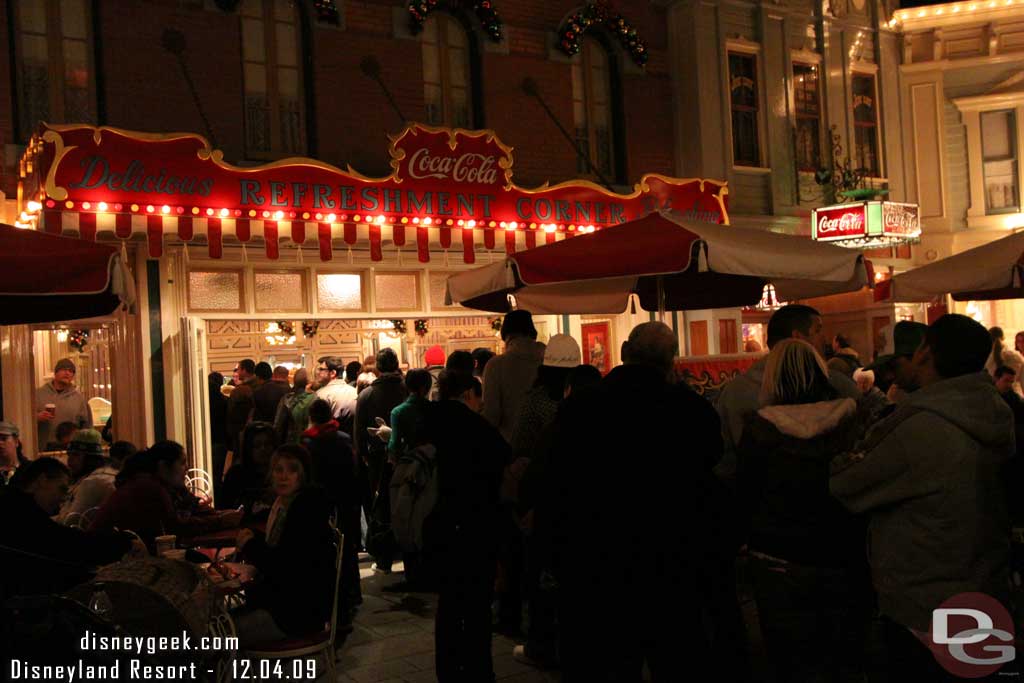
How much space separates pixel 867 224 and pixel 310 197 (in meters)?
8.56

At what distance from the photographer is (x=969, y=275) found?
693 cm

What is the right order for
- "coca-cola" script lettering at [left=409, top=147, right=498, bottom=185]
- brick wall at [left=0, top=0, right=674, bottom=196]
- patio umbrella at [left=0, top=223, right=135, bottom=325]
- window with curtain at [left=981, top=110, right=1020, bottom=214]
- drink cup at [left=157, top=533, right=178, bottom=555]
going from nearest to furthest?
A: patio umbrella at [left=0, top=223, right=135, bottom=325], drink cup at [left=157, top=533, right=178, bottom=555], "coca-cola" script lettering at [left=409, top=147, right=498, bottom=185], brick wall at [left=0, top=0, right=674, bottom=196], window with curtain at [left=981, top=110, right=1020, bottom=214]

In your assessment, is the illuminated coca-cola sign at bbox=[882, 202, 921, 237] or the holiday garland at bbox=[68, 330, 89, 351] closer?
the holiday garland at bbox=[68, 330, 89, 351]

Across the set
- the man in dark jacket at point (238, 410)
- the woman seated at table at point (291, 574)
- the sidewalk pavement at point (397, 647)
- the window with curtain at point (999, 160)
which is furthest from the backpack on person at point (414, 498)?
the window with curtain at point (999, 160)

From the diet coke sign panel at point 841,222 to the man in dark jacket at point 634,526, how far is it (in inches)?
445

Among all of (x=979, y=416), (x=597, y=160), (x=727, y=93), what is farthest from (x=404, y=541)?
(x=727, y=93)

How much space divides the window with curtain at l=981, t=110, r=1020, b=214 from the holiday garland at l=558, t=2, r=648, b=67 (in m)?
7.50

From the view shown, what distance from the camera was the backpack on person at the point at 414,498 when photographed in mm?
4840

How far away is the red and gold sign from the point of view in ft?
27.5

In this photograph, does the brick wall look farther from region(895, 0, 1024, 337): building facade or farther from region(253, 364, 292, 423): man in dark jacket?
region(895, 0, 1024, 337): building facade

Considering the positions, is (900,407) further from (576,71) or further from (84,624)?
(576,71)

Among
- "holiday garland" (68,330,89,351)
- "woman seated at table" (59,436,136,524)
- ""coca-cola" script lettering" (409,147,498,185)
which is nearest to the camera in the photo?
"woman seated at table" (59,436,136,524)

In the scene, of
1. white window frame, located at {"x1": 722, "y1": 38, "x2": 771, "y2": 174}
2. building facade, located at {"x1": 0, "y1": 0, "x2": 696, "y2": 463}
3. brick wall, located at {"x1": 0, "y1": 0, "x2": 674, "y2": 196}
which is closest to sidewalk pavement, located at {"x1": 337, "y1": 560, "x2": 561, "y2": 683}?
building facade, located at {"x1": 0, "y1": 0, "x2": 696, "y2": 463}

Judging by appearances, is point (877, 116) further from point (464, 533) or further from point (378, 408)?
point (464, 533)
